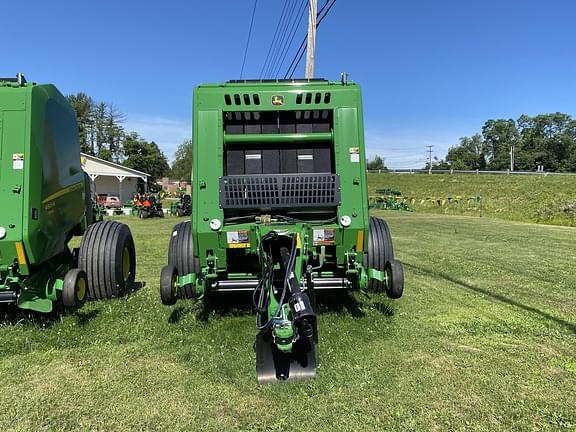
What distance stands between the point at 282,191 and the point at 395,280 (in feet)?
4.60

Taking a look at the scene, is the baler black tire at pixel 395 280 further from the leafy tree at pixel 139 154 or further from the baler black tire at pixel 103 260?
the leafy tree at pixel 139 154

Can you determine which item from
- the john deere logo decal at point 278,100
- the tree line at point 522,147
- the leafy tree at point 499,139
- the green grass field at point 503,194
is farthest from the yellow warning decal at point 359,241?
the leafy tree at point 499,139

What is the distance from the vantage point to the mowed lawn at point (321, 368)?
3.21 meters

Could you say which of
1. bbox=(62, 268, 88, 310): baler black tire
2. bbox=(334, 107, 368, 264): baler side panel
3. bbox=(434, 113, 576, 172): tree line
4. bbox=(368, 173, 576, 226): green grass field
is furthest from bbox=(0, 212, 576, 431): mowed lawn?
bbox=(434, 113, 576, 172): tree line

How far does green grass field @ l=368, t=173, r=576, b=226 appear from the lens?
2523cm

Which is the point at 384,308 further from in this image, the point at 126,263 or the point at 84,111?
the point at 84,111

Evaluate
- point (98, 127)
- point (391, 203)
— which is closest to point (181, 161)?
point (98, 127)

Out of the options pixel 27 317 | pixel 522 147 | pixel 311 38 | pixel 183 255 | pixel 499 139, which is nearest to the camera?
pixel 27 317

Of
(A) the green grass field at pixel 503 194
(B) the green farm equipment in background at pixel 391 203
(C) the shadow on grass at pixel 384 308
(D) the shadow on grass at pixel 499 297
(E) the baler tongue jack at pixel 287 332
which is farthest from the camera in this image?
(B) the green farm equipment in background at pixel 391 203

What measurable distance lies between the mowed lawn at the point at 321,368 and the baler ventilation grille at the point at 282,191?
1263 mm

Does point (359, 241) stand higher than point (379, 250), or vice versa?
point (359, 241)

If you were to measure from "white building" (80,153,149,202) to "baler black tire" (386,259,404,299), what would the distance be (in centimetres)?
3381

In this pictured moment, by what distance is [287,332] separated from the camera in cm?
339

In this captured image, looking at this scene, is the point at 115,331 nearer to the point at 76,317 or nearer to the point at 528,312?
the point at 76,317
